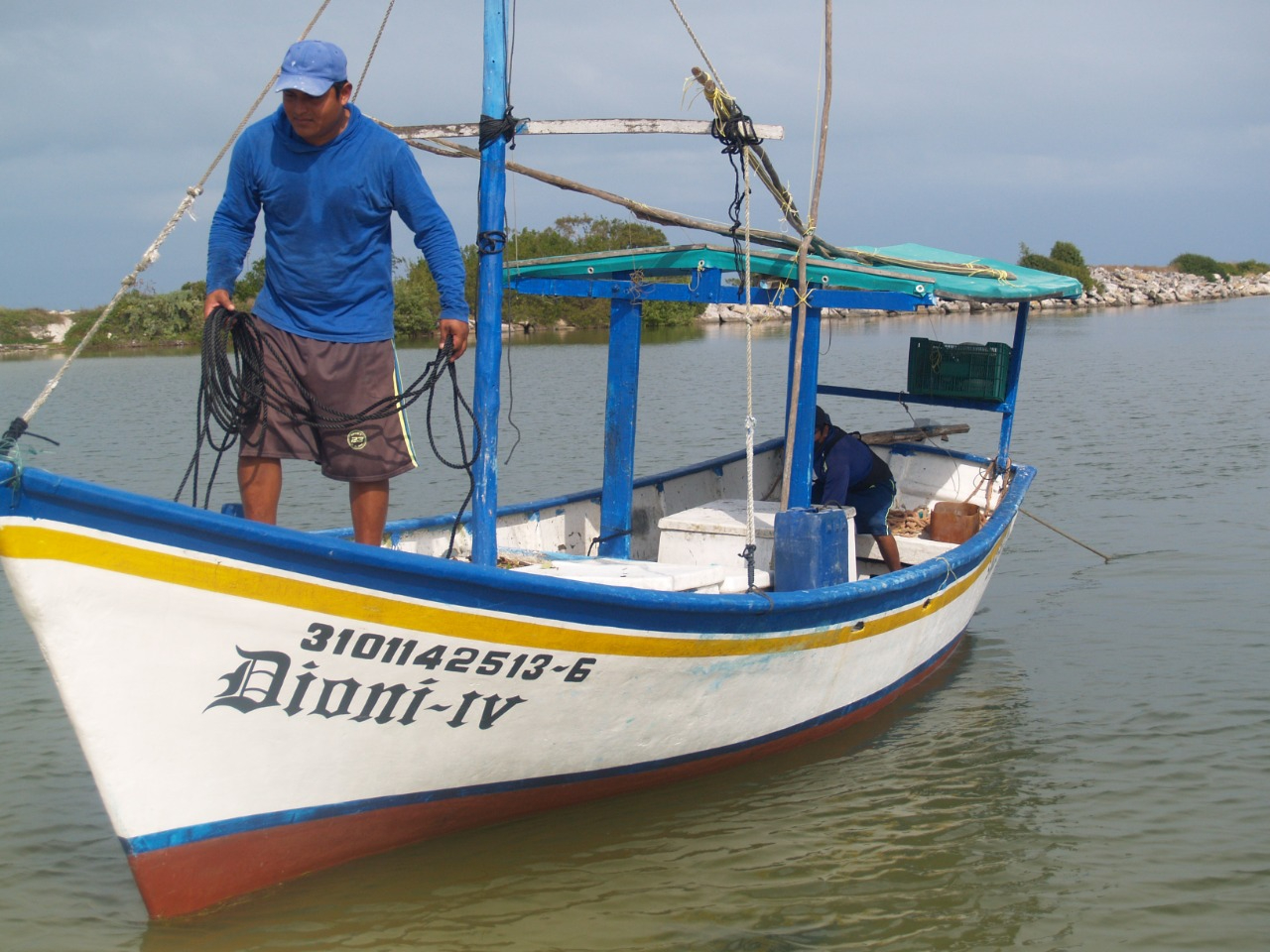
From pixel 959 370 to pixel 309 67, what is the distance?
5.96 meters

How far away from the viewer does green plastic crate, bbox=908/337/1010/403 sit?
8750 mm

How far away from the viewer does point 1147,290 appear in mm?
76125

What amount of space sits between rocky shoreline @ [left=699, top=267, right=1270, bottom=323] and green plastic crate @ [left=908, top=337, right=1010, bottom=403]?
175 ft

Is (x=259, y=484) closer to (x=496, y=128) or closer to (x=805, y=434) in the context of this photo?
(x=496, y=128)

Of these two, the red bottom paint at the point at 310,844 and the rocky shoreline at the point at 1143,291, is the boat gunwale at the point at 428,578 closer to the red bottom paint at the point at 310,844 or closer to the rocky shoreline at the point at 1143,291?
the red bottom paint at the point at 310,844

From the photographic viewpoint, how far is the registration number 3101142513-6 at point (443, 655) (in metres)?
4.25

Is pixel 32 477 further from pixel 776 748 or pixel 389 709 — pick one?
pixel 776 748

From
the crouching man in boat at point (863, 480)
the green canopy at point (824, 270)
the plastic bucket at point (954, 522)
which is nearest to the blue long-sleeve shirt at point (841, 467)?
the crouching man in boat at point (863, 480)

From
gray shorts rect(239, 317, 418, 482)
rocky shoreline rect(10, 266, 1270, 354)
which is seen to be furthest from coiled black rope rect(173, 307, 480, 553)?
rocky shoreline rect(10, 266, 1270, 354)

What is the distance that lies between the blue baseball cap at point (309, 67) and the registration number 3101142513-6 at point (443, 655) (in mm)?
1964

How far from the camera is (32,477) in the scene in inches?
145

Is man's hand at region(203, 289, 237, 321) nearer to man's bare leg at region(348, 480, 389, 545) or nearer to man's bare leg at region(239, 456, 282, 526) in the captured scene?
man's bare leg at region(239, 456, 282, 526)

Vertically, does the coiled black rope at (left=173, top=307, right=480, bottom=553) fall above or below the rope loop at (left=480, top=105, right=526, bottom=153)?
below

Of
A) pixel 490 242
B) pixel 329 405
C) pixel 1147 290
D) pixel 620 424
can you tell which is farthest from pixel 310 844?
pixel 1147 290
